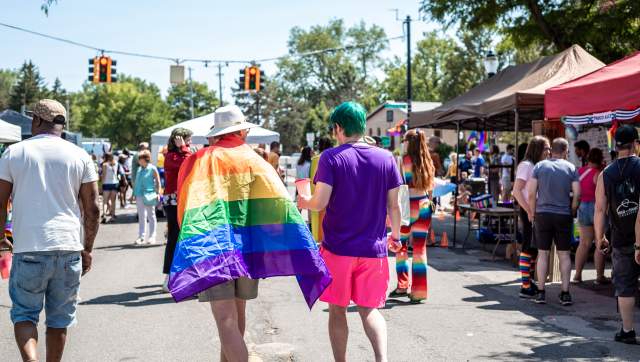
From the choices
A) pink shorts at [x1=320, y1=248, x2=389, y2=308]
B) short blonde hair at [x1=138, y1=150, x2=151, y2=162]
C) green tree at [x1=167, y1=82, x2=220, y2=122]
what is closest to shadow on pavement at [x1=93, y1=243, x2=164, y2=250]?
short blonde hair at [x1=138, y1=150, x2=151, y2=162]

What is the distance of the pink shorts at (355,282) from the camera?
4453mm

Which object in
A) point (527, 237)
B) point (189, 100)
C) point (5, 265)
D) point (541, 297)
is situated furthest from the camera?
point (189, 100)

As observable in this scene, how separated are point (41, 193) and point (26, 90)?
94193 millimetres

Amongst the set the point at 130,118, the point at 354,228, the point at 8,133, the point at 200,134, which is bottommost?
the point at 354,228

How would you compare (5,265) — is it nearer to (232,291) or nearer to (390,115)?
(232,291)

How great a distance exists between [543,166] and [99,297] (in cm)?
530

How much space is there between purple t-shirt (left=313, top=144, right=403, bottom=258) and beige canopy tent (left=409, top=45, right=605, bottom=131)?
7.31 metres

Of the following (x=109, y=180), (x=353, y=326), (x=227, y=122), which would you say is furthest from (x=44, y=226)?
(x=109, y=180)

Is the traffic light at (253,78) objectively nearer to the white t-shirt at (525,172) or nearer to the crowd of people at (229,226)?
the white t-shirt at (525,172)

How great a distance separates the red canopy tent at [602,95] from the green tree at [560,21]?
25.6 feet

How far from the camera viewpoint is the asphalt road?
566cm

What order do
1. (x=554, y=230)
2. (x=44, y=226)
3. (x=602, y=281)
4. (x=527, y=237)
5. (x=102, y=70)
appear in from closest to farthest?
1. (x=44, y=226)
2. (x=554, y=230)
3. (x=527, y=237)
4. (x=602, y=281)
5. (x=102, y=70)

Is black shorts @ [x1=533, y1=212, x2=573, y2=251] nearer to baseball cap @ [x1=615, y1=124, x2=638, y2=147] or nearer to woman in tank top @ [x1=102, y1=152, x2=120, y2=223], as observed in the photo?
baseball cap @ [x1=615, y1=124, x2=638, y2=147]

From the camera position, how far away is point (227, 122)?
4.39m
